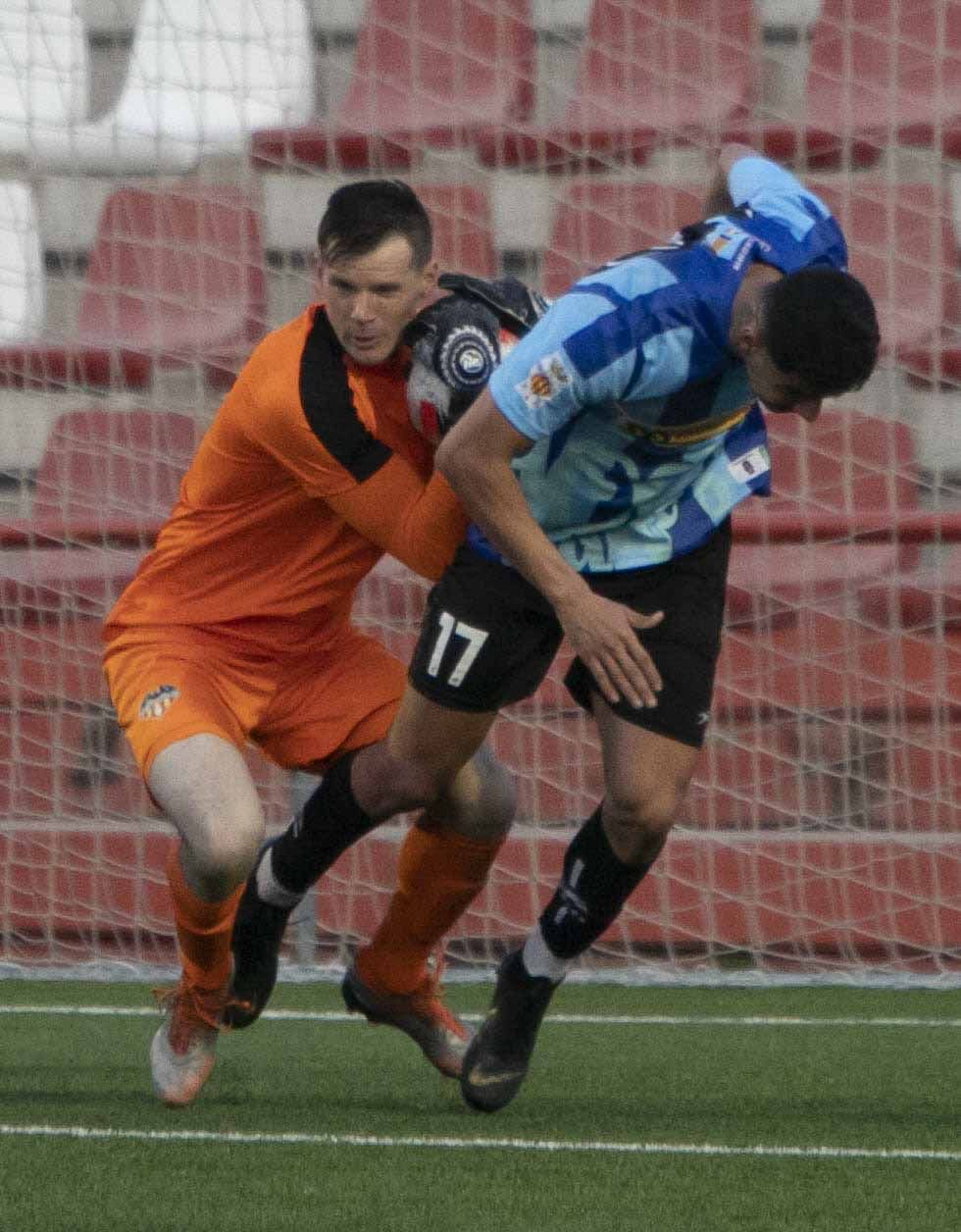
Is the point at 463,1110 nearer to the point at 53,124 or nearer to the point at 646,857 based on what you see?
the point at 646,857

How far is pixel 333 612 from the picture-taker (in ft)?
14.3

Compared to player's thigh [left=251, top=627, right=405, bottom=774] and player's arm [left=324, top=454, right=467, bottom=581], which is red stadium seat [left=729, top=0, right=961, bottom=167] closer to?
player's thigh [left=251, top=627, right=405, bottom=774]

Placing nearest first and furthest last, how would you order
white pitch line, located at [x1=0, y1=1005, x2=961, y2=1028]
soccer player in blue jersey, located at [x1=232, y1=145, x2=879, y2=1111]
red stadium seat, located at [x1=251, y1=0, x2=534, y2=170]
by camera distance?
soccer player in blue jersey, located at [x1=232, y1=145, x2=879, y2=1111]
white pitch line, located at [x1=0, y1=1005, x2=961, y2=1028]
red stadium seat, located at [x1=251, y1=0, x2=534, y2=170]

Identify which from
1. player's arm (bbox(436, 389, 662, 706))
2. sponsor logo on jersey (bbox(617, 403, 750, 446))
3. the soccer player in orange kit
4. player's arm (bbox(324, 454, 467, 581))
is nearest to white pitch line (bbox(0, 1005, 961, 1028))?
the soccer player in orange kit

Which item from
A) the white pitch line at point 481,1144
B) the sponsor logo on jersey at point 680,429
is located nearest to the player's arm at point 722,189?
the sponsor logo on jersey at point 680,429

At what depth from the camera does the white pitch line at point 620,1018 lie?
5.23 m

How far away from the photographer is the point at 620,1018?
211 inches

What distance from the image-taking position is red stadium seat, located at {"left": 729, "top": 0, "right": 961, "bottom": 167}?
6348 millimetres

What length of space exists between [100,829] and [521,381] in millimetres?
3291

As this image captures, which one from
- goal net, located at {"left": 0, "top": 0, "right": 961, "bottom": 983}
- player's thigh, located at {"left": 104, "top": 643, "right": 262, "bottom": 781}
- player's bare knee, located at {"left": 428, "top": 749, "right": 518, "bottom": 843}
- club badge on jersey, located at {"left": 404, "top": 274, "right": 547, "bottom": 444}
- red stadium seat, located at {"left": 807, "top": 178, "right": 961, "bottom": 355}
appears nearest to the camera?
club badge on jersey, located at {"left": 404, "top": 274, "right": 547, "bottom": 444}

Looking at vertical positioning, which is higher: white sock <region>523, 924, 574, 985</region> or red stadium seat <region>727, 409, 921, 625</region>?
white sock <region>523, 924, 574, 985</region>

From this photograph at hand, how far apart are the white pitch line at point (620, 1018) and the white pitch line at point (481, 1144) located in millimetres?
1538

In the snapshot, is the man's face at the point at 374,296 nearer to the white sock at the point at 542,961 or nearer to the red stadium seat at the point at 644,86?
the white sock at the point at 542,961

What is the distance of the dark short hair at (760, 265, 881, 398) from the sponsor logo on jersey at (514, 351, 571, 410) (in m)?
0.31
